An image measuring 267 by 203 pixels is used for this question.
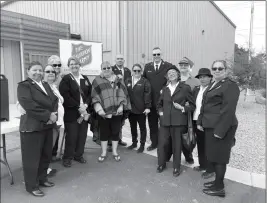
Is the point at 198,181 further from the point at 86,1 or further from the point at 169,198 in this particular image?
the point at 86,1

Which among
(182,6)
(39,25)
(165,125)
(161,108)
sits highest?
(182,6)

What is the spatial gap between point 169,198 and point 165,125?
3.36 feet

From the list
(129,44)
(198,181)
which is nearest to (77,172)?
(198,181)

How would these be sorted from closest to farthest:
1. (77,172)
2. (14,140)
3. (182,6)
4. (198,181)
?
(198,181), (77,172), (14,140), (182,6)

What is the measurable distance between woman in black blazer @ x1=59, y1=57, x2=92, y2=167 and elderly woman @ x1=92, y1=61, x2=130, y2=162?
0.18 metres

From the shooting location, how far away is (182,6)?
42.2 feet

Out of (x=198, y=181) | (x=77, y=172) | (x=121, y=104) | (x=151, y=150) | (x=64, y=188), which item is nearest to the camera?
(x=64, y=188)

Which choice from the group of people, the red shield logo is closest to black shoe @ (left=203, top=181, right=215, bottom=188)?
the group of people

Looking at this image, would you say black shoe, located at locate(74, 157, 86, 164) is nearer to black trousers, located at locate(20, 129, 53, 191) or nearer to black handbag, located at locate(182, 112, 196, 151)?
black trousers, located at locate(20, 129, 53, 191)

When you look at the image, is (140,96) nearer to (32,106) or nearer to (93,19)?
(32,106)

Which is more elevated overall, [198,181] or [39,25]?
[39,25]

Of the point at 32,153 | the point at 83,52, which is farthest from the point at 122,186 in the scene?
the point at 83,52

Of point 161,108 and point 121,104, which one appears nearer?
point 161,108

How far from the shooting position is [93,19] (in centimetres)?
907
